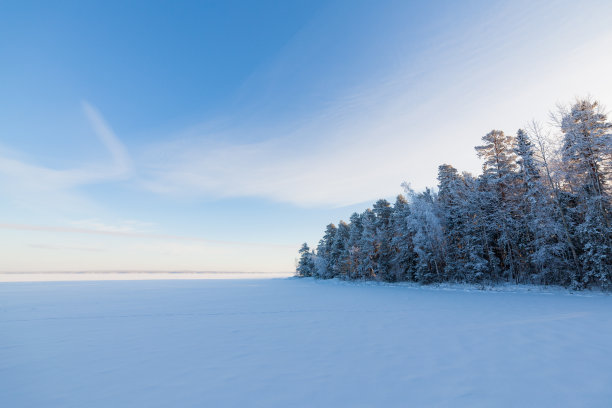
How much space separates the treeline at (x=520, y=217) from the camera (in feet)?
62.0

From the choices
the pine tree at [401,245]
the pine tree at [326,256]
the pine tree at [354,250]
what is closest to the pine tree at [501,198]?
the pine tree at [401,245]

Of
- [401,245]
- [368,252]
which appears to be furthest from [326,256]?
[401,245]

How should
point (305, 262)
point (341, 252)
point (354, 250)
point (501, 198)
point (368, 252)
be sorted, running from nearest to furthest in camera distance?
1. point (501, 198)
2. point (368, 252)
3. point (354, 250)
4. point (341, 252)
5. point (305, 262)

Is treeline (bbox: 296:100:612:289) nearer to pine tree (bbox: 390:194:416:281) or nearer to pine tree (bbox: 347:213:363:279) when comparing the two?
pine tree (bbox: 390:194:416:281)

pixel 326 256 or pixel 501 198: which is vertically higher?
pixel 501 198

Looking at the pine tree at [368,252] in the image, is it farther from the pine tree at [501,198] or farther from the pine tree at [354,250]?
the pine tree at [501,198]

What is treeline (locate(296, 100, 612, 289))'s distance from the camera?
62.0ft

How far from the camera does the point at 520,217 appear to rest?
2538 centimetres

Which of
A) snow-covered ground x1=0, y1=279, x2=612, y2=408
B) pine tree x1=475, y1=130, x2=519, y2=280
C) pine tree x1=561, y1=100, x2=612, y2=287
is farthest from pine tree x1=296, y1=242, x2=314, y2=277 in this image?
snow-covered ground x1=0, y1=279, x2=612, y2=408

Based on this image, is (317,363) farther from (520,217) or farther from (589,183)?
(520,217)

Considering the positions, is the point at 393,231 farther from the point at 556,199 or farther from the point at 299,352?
the point at 299,352

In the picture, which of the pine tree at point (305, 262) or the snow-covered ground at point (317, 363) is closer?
the snow-covered ground at point (317, 363)

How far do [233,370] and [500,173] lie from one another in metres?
31.7

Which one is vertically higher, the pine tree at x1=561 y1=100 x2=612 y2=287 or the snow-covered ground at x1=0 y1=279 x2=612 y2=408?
the pine tree at x1=561 y1=100 x2=612 y2=287
